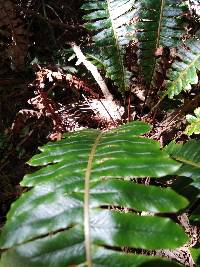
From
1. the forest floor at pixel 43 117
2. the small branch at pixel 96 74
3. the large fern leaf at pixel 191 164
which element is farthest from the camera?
the small branch at pixel 96 74

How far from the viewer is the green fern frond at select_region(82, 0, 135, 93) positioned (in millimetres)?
2373

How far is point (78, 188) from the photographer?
47.2 inches

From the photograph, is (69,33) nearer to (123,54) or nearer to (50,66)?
(50,66)

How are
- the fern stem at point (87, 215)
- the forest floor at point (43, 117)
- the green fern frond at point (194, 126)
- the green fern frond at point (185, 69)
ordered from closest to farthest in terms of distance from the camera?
the fern stem at point (87, 215), the green fern frond at point (194, 126), the green fern frond at point (185, 69), the forest floor at point (43, 117)

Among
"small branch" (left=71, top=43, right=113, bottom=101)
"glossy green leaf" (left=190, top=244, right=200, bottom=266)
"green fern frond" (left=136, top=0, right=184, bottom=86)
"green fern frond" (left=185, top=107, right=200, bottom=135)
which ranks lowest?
"glossy green leaf" (left=190, top=244, right=200, bottom=266)

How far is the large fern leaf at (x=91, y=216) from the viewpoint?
101cm

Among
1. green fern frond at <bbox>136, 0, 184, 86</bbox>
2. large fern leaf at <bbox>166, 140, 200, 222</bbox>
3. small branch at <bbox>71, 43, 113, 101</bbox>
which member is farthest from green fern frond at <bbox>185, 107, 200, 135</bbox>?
small branch at <bbox>71, 43, 113, 101</bbox>

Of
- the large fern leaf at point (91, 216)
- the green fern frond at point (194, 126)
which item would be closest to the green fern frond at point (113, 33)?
the green fern frond at point (194, 126)

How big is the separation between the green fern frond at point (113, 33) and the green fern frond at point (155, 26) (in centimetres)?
11

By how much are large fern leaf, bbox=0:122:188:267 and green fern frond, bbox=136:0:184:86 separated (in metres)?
1.10

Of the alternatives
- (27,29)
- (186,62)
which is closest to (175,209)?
(186,62)

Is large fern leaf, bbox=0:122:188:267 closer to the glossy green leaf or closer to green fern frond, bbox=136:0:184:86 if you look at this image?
the glossy green leaf

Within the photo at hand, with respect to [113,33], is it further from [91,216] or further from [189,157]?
[91,216]

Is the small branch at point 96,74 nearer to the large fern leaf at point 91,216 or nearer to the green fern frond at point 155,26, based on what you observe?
the green fern frond at point 155,26
